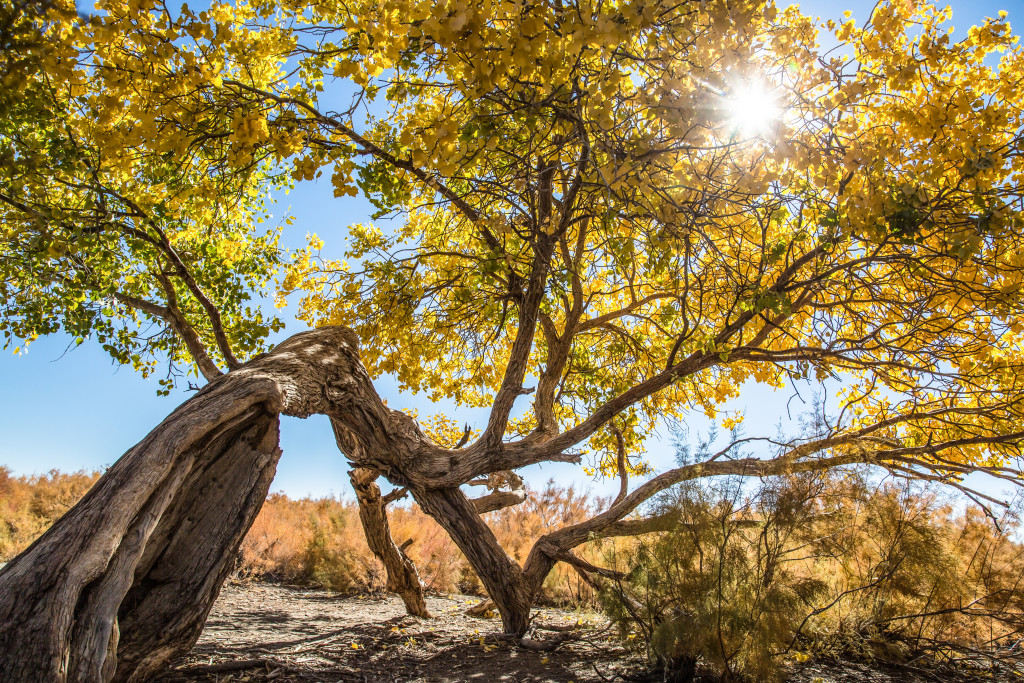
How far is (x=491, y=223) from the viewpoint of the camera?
367 cm

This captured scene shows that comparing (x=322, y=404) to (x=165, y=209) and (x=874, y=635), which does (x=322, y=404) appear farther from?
(x=874, y=635)

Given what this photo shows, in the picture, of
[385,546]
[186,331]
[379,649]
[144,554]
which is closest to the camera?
[144,554]

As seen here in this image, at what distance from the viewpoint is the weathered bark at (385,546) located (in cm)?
658

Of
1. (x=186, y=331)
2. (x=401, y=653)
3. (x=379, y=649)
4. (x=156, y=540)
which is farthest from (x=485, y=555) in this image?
(x=186, y=331)

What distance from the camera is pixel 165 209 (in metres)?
5.76

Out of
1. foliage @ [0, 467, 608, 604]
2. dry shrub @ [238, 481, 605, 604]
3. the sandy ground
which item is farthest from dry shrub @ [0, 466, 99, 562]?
the sandy ground

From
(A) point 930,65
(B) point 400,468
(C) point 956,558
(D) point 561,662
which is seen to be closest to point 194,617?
(B) point 400,468

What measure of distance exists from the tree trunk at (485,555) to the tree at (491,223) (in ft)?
0.08

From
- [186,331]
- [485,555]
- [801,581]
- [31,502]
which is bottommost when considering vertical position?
[801,581]

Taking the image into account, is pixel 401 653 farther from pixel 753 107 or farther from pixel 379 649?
pixel 753 107

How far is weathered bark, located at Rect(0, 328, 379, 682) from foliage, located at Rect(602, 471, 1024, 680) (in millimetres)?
2874

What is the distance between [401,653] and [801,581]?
3.41 metres

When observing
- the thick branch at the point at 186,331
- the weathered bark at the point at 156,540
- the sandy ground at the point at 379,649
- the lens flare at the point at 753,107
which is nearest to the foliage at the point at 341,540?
the sandy ground at the point at 379,649

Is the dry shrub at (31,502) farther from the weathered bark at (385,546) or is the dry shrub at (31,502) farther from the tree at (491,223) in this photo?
the weathered bark at (385,546)
